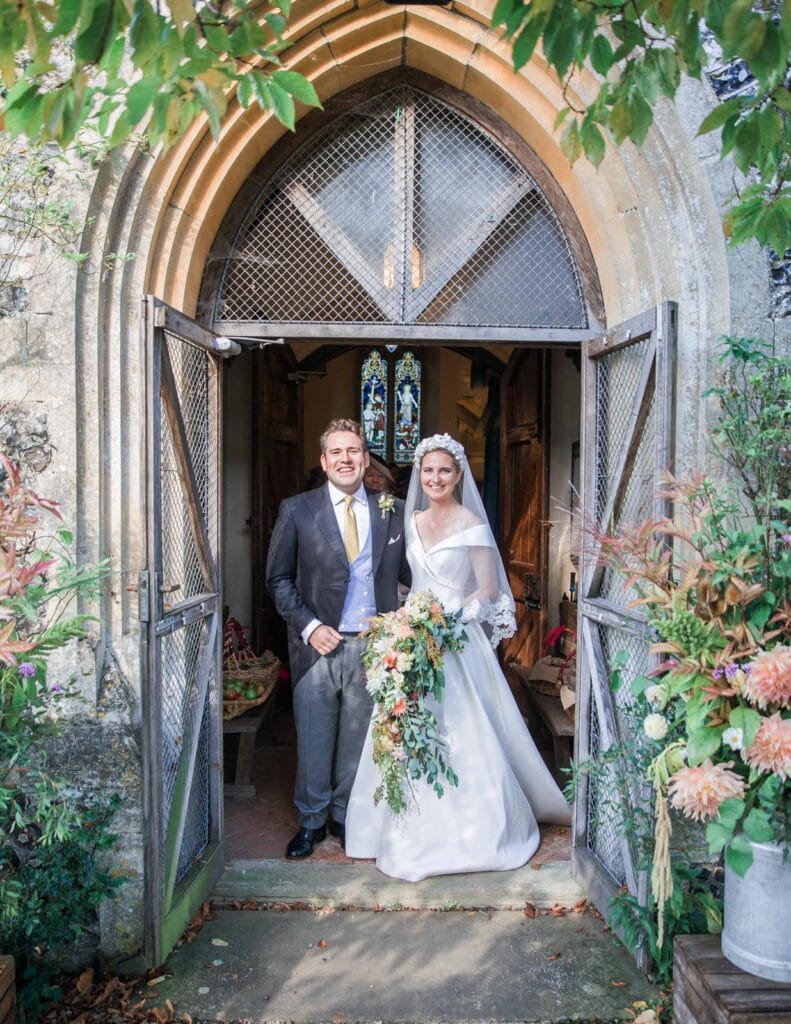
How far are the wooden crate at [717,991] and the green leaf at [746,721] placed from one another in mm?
733

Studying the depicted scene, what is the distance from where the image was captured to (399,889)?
3.91 metres

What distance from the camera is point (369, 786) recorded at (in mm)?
4293

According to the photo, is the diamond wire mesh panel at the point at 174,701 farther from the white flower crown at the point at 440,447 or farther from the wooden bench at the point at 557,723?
the wooden bench at the point at 557,723

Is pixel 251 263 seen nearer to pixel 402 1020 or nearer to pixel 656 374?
pixel 656 374

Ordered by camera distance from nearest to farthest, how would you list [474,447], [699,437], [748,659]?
1. [748,659]
2. [699,437]
3. [474,447]

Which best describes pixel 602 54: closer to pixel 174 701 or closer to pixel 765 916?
pixel 765 916

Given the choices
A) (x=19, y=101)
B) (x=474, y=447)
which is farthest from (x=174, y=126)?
(x=474, y=447)

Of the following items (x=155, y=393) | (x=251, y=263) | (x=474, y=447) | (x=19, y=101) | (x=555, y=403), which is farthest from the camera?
(x=474, y=447)

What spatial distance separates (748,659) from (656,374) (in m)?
1.31

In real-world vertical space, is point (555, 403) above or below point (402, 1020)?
above

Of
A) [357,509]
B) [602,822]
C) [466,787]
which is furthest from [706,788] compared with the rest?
[357,509]

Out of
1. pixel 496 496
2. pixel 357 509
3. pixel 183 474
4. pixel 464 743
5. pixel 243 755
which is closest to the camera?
pixel 183 474

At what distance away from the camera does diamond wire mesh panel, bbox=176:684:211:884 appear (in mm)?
3703

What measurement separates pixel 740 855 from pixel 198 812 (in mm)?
2491
